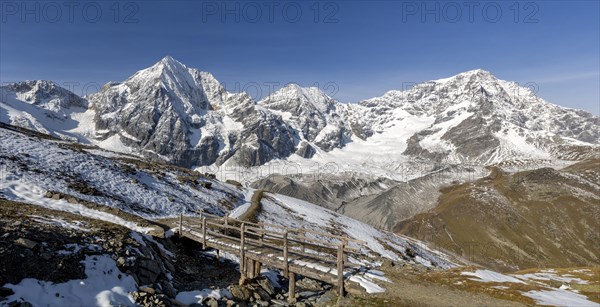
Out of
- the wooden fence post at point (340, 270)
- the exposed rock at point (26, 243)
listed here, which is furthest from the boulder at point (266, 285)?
the exposed rock at point (26, 243)

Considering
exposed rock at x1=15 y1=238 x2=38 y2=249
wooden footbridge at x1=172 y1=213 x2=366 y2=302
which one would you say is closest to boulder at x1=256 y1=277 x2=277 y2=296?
wooden footbridge at x1=172 y1=213 x2=366 y2=302

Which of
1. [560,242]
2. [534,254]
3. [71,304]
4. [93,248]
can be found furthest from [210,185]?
[560,242]

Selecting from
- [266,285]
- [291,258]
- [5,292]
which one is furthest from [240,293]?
[5,292]

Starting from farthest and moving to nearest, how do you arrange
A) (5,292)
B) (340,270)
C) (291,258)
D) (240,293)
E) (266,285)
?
1. (291,258)
2. (266,285)
3. (340,270)
4. (240,293)
5. (5,292)

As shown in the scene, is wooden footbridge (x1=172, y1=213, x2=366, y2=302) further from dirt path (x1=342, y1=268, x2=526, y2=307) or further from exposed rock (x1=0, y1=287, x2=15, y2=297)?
exposed rock (x1=0, y1=287, x2=15, y2=297)

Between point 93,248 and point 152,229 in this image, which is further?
point 152,229

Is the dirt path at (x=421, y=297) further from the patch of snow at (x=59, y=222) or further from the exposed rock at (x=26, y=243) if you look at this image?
the patch of snow at (x=59, y=222)

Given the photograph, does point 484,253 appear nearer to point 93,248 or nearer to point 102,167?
point 102,167

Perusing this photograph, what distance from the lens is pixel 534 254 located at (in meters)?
188

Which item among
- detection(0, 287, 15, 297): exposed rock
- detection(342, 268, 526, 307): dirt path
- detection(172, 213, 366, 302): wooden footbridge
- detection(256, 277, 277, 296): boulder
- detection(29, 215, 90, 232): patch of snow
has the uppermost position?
detection(29, 215, 90, 232): patch of snow

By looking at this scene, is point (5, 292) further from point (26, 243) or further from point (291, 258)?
point (291, 258)

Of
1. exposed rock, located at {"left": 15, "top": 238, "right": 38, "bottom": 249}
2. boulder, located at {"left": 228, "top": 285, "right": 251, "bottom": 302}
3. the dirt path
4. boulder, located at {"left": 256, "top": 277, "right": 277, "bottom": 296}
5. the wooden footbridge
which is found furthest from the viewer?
boulder, located at {"left": 256, "top": 277, "right": 277, "bottom": 296}

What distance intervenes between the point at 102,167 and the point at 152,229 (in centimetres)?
2583

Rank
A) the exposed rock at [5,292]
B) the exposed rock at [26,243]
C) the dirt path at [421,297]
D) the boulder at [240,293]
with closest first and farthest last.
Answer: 1. the exposed rock at [5,292]
2. the exposed rock at [26,243]
3. the dirt path at [421,297]
4. the boulder at [240,293]
